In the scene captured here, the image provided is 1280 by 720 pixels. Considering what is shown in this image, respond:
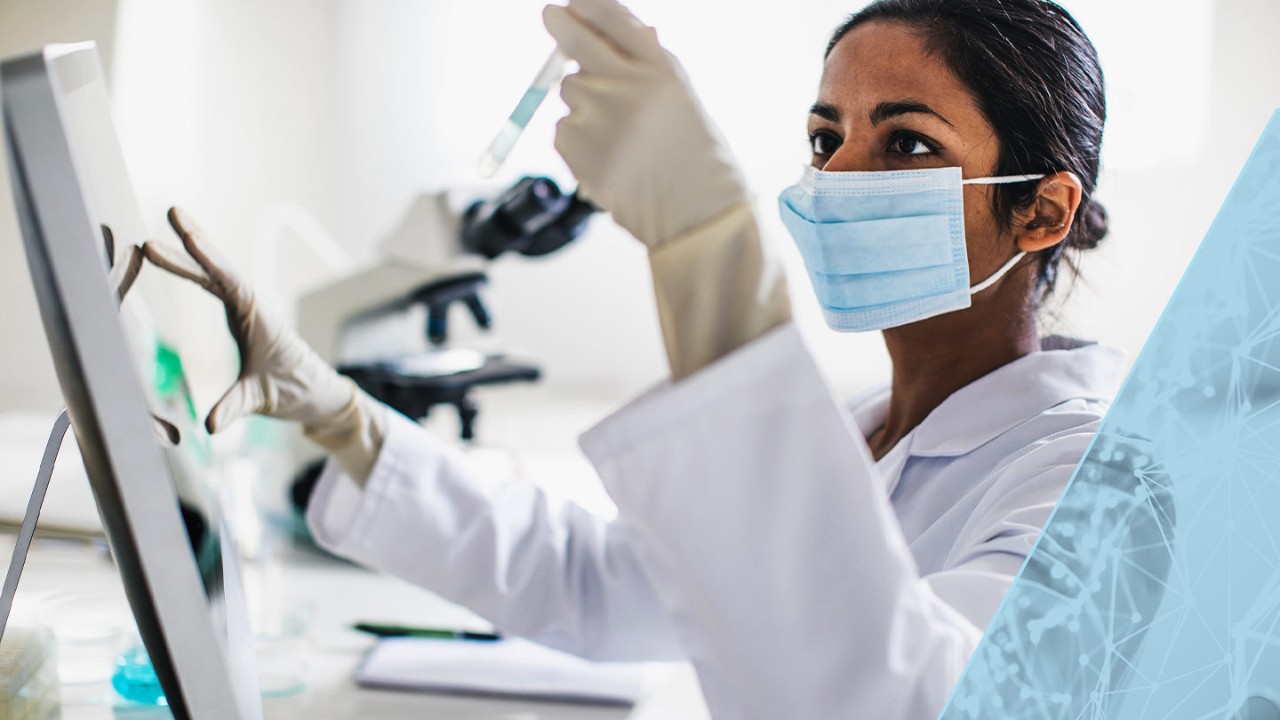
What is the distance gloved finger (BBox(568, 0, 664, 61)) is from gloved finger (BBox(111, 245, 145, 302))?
0.33 meters

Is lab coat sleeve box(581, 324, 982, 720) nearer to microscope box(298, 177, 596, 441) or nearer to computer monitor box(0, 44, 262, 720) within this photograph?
computer monitor box(0, 44, 262, 720)

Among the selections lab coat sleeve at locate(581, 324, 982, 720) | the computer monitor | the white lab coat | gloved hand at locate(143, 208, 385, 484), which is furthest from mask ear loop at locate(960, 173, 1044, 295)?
the computer monitor

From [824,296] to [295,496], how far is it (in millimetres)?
1102

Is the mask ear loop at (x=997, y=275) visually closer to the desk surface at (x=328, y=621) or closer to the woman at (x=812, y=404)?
the woman at (x=812, y=404)

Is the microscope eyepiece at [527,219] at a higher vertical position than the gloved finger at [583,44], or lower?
lower

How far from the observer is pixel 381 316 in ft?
6.24

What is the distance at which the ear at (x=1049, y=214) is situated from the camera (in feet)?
3.28

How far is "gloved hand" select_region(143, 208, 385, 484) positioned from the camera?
3.07 feet

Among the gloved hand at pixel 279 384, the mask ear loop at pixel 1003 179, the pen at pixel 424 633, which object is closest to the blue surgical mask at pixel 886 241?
the mask ear loop at pixel 1003 179

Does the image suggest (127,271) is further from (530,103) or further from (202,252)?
(530,103)

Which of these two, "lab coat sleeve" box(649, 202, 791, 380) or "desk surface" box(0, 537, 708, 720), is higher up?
"lab coat sleeve" box(649, 202, 791, 380)

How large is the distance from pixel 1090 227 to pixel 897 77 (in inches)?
13.0

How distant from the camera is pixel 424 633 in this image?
1.30 meters
